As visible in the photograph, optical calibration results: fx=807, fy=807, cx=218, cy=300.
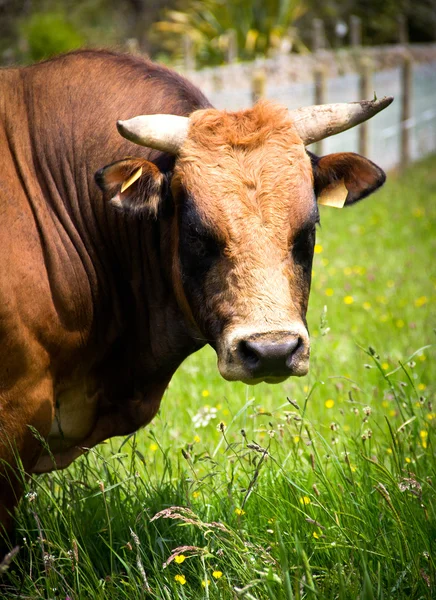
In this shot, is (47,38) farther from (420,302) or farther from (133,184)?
(133,184)

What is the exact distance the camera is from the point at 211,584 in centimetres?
284

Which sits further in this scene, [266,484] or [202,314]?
[266,484]

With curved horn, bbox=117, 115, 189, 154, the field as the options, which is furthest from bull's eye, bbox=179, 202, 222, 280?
the field

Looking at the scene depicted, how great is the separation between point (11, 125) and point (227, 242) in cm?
106

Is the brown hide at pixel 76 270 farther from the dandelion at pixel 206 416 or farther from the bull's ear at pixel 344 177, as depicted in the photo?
the bull's ear at pixel 344 177

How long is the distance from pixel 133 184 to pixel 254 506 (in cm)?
140

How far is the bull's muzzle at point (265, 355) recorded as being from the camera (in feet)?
9.33

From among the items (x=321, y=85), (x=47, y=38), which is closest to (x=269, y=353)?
(x=321, y=85)

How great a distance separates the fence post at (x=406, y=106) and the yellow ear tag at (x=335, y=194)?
13169mm

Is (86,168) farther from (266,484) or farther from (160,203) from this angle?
(266,484)

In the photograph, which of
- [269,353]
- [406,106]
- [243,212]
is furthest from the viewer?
[406,106]

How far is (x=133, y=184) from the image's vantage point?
3.26 metres

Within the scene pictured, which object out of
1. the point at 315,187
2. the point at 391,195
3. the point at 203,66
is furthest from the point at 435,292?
the point at 203,66

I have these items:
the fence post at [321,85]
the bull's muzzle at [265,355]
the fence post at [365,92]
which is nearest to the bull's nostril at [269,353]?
the bull's muzzle at [265,355]
